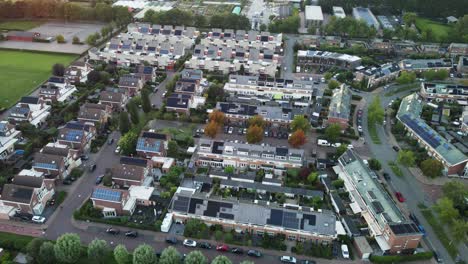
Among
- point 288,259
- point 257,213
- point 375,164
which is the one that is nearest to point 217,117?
point 257,213

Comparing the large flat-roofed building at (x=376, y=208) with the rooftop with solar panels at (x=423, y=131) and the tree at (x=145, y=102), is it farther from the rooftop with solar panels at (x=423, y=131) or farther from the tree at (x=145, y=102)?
the tree at (x=145, y=102)

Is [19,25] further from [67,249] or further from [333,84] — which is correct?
[67,249]

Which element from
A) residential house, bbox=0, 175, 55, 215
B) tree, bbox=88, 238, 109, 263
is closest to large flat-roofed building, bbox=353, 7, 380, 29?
residential house, bbox=0, 175, 55, 215

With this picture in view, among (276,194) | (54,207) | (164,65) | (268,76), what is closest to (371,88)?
(268,76)

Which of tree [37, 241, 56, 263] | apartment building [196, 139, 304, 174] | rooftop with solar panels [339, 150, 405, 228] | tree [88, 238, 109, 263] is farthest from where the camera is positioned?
apartment building [196, 139, 304, 174]

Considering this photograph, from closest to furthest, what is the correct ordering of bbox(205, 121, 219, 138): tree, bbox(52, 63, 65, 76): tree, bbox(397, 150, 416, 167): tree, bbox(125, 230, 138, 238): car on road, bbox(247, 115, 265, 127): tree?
bbox(125, 230, 138, 238): car on road < bbox(397, 150, 416, 167): tree < bbox(205, 121, 219, 138): tree < bbox(247, 115, 265, 127): tree < bbox(52, 63, 65, 76): tree

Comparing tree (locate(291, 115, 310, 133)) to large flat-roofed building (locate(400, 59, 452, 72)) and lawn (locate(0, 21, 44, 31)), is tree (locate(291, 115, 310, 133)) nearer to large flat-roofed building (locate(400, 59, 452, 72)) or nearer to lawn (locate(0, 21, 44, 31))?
large flat-roofed building (locate(400, 59, 452, 72))
